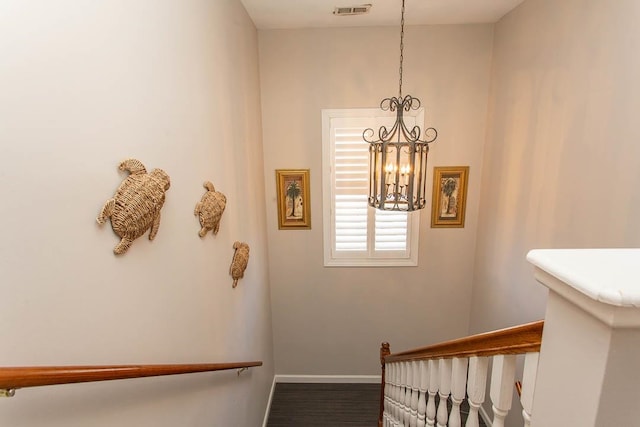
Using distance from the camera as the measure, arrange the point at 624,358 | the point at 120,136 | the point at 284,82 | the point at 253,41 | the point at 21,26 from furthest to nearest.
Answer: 1. the point at 284,82
2. the point at 253,41
3. the point at 120,136
4. the point at 21,26
5. the point at 624,358

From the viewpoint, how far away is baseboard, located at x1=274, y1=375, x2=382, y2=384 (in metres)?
3.82

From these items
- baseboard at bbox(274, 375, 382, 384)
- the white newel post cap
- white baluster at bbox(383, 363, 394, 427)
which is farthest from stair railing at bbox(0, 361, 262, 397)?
baseboard at bbox(274, 375, 382, 384)

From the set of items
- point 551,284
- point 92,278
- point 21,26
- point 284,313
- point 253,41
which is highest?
point 253,41

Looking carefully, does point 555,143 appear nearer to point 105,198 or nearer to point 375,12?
point 375,12

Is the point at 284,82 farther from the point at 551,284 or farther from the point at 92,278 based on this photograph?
the point at 551,284

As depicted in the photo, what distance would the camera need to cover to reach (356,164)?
10.7 ft

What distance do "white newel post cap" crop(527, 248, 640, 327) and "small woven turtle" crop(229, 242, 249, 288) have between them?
1.91 metres

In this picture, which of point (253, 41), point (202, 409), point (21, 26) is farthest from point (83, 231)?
point (253, 41)

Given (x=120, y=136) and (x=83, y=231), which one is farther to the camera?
(x=120, y=136)

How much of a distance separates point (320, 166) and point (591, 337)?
2.92 metres

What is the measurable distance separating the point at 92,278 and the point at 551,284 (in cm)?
109

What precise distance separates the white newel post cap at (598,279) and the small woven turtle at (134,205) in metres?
1.08

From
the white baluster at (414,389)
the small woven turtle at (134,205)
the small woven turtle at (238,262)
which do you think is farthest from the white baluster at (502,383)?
the small woven turtle at (238,262)

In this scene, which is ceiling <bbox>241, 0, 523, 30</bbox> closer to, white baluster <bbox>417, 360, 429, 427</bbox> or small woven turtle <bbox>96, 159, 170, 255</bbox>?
small woven turtle <bbox>96, 159, 170, 255</bbox>
